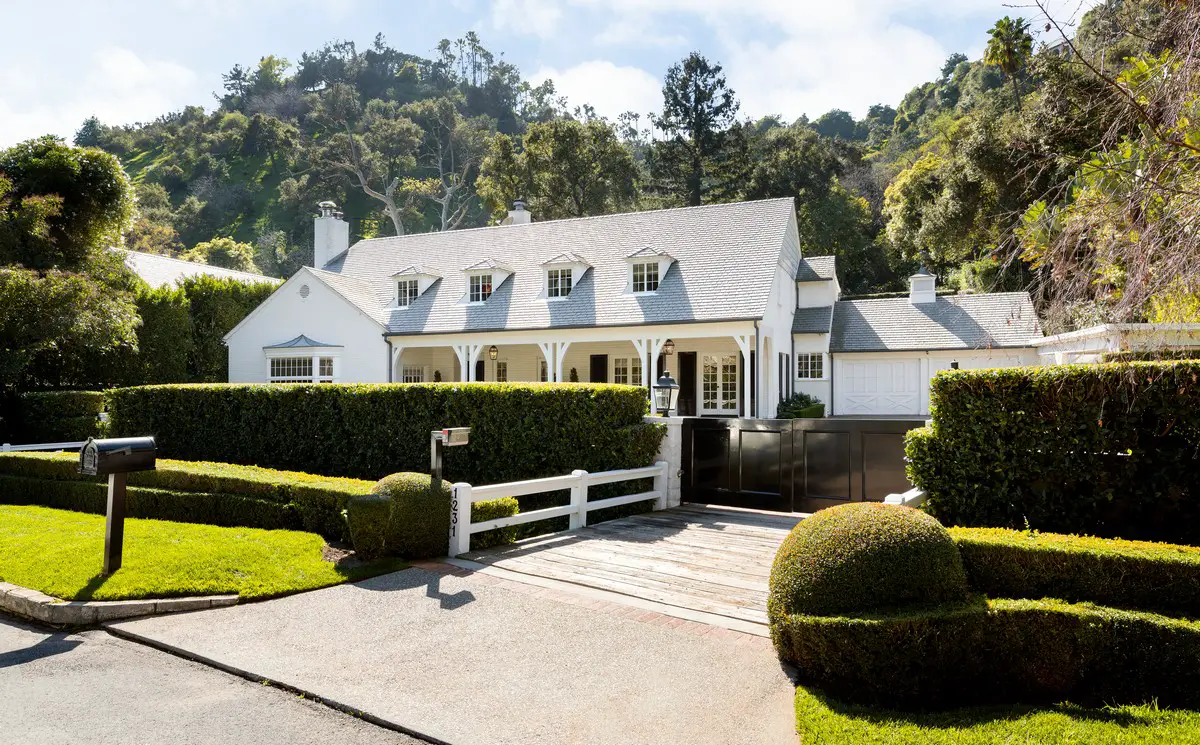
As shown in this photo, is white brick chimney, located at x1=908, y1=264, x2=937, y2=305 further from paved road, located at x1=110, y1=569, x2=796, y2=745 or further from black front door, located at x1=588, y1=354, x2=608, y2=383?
paved road, located at x1=110, y1=569, x2=796, y2=745

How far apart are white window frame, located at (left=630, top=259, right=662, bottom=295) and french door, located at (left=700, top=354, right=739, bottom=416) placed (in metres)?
3.19

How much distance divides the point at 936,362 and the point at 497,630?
24.1 meters

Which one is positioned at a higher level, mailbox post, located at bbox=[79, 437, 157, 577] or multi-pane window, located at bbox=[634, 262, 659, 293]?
multi-pane window, located at bbox=[634, 262, 659, 293]

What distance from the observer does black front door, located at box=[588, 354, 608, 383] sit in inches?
977

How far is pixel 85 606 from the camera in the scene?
235 inches

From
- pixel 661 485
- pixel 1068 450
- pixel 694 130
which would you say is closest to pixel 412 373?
pixel 661 485

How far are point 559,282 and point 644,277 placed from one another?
304 cm

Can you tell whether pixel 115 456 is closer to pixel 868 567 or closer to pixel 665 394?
pixel 868 567

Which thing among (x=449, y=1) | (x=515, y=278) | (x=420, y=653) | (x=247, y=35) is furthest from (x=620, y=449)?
(x=515, y=278)

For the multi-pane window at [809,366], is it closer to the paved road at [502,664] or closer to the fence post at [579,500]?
the fence post at [579,500]

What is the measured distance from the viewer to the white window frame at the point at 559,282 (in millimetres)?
23641

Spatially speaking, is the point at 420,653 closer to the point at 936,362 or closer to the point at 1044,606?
the point at 1044,606

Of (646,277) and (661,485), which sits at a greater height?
(646,277)

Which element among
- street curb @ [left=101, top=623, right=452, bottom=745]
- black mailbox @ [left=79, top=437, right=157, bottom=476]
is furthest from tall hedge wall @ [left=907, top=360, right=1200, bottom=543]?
black mailbox @ [left=79, top=437, right=157, bottom=476]
